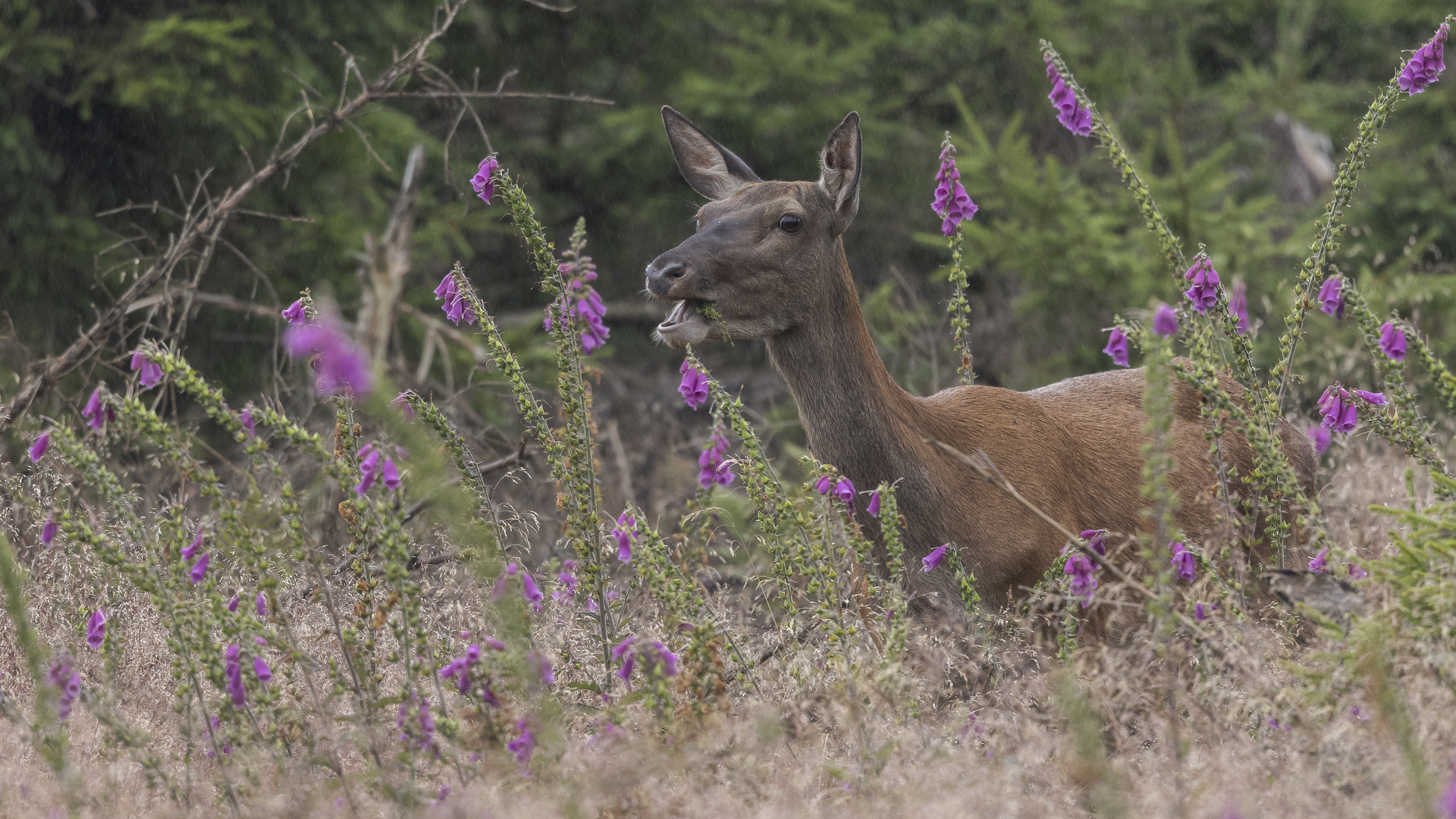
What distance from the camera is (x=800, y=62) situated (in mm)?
9203

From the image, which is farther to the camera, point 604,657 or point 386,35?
point 386,35

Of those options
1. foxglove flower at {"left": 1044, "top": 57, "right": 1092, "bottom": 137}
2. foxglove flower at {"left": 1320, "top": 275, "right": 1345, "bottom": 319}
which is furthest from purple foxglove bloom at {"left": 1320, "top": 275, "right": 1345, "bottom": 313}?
foxglove flower at {"left": 1044, "top": 57, "right": 1092, "bottom": 137}

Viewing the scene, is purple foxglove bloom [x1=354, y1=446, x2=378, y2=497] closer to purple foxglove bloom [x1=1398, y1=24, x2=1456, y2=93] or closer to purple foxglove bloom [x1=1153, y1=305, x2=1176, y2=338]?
purple foxglove bloom [x1=1153, y1=305, x2=1176, y2=338]

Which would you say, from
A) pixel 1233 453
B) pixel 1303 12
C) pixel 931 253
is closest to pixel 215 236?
pixel 1233 453

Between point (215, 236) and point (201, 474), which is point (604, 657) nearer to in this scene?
point (201, 474)

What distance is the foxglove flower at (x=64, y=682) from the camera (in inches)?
124

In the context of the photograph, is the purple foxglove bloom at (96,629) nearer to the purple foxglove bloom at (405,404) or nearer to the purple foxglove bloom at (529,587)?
the purple foxglove bloom at (405,404)

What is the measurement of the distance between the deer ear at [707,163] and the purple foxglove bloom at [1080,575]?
2.38 meters

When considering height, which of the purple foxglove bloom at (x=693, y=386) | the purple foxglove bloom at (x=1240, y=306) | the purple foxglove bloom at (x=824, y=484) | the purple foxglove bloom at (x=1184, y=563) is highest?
the purple foxglove bloom at (x=1240, y=306)

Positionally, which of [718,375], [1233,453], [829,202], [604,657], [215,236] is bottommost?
[718,375]

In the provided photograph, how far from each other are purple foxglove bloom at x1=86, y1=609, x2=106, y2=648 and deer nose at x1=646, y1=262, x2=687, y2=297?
198 centimetres

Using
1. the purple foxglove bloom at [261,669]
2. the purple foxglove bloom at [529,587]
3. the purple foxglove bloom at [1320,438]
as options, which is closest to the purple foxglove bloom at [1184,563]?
the purple foxglove bloom at [529,587]

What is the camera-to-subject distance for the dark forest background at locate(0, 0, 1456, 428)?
7.72 metres

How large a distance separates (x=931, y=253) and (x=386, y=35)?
209 inches
